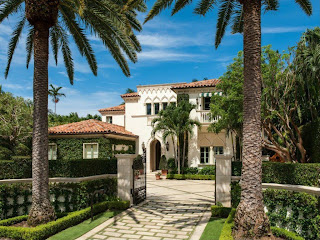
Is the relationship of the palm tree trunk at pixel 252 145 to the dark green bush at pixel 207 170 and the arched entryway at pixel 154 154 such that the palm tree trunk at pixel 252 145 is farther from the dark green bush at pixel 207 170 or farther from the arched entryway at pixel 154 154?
the arched entryway at pixel 154 154

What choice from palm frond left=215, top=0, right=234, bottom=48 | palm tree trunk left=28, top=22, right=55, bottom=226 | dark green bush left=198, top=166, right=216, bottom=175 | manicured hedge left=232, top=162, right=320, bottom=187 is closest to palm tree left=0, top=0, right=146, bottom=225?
palm tree trunk left=28, top=22, right=55, bottom=226

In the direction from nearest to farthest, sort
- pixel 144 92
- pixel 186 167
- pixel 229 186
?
pixel 229 186 < pixel 186 167 < pixel 144 92

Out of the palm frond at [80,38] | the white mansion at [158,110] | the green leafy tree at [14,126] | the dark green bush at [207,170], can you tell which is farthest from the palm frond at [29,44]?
the dark green bush at [207,170]

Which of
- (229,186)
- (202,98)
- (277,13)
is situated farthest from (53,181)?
(202,98)

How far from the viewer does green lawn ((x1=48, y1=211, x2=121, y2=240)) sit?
892 centimetres

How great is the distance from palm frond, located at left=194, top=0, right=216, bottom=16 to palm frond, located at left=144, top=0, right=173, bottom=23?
184 centimetres

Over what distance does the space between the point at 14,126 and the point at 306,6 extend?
1918 cm

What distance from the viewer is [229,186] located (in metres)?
11.4

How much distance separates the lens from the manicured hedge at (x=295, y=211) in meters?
8.05

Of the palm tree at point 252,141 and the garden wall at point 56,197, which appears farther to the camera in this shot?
the garden wall at point 56,197

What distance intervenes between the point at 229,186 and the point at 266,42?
9.90 meters

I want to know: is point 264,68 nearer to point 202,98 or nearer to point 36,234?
point 202,98

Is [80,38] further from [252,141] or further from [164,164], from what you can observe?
[164,164]

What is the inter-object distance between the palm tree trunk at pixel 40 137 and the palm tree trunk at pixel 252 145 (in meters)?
6.11
